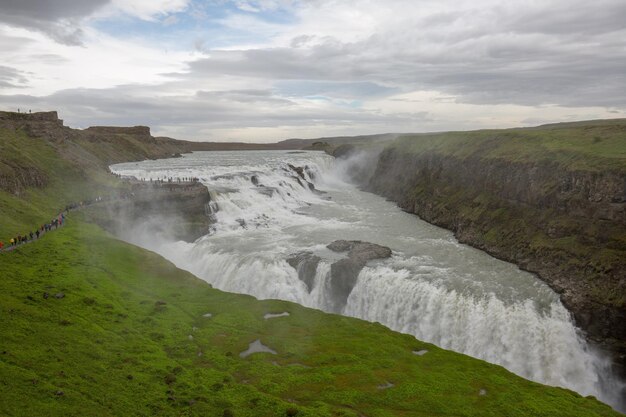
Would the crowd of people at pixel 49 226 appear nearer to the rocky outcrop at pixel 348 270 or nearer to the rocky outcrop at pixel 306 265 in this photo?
the rocky outcrop at pixel 306 265

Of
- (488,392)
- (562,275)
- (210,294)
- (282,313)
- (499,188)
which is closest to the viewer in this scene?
(488,392)

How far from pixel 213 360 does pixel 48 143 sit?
76035 mm

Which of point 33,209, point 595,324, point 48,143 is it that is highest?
point 48,143

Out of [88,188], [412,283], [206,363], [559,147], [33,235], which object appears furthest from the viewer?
[88,188]

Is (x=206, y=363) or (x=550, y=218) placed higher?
(x=550, y=218)

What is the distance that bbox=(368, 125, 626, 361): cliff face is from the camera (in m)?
37.4

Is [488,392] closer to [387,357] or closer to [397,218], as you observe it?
[387,357]

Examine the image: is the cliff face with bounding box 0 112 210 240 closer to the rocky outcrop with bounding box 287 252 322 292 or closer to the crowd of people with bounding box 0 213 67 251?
the crowd of people with bounding box 0 213 67 251

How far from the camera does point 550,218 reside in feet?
160

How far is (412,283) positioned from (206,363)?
21.4 m

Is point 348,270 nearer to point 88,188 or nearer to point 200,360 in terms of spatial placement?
point 200,360

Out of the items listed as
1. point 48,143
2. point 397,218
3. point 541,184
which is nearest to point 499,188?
point 541,184

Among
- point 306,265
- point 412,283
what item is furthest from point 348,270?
point 412,283

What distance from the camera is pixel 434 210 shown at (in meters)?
69.8
